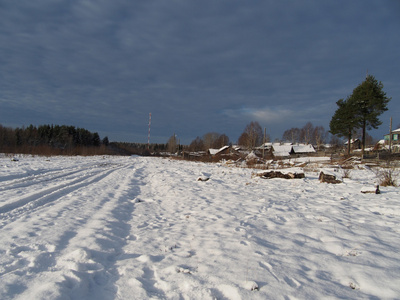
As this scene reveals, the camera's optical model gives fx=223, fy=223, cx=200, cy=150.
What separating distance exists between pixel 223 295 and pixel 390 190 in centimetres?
861

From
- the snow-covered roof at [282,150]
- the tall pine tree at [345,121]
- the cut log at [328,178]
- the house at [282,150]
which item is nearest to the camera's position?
the cut log at [328,178]

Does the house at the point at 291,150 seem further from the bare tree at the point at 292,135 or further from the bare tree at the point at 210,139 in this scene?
A: the bare tree at the point at 210,139

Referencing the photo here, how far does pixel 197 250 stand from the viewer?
346 cm

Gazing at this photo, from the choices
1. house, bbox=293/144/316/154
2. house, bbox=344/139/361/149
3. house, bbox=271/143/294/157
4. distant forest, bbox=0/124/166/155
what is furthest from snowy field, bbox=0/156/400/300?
house, bbox=344/139/361/149

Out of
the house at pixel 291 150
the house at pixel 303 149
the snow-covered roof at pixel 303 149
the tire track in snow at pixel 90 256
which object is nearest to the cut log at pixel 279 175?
the tire track in snow at pixel 90 256

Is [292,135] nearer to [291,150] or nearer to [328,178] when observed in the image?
[291,150]

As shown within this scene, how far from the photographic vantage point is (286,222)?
15.6 feet

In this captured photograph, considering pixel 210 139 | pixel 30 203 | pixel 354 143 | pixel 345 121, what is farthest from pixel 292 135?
pixel 30 203

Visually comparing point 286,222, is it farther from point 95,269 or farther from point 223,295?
point 95,269

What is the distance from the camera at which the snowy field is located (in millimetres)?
2412

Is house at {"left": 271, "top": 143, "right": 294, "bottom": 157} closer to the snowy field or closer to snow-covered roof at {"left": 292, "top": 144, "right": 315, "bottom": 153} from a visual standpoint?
snow-covered roof at {"left": 292, "top": 144, "right": 315, "bottom": 153}

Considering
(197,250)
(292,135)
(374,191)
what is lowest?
(197,250)

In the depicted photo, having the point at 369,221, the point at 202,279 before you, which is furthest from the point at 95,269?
the point at 369,221

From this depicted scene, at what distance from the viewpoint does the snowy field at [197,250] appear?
241 centimetres
